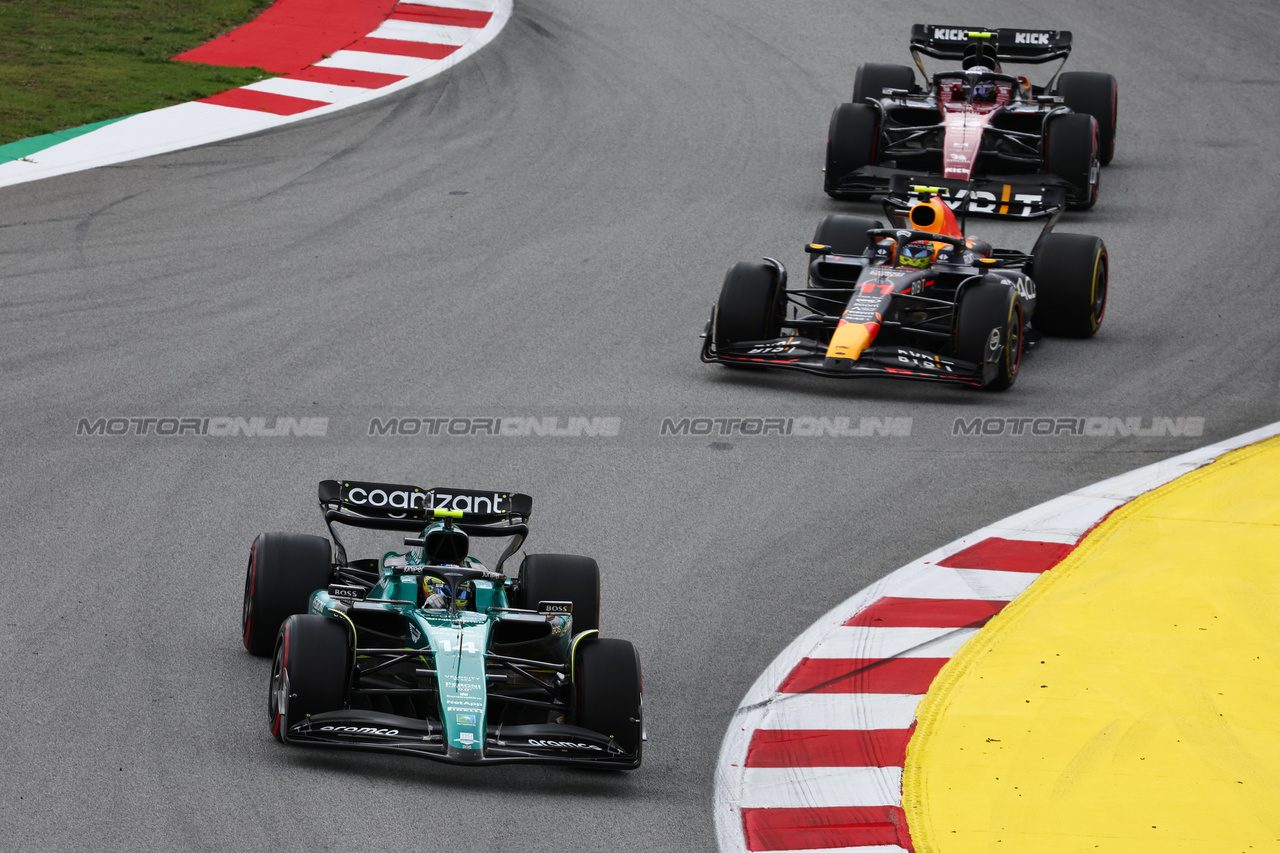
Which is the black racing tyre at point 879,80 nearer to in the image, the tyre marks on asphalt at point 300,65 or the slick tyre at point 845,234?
the tyre marks on asphalt at point 300,65

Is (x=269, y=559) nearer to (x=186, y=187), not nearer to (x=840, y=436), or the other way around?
(x=840, y=436)

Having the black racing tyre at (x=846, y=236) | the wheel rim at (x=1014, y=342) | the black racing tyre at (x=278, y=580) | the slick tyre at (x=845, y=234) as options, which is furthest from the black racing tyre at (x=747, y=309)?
the black racing tyre at (x=278, y=580)

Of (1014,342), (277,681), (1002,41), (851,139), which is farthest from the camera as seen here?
(1002,41)

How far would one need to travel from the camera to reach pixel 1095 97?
1906cm

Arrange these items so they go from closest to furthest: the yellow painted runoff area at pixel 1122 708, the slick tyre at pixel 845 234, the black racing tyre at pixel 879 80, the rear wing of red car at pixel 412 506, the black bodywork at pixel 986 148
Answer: the yellow painted runoff area at pixel 1122 708 → the rear wing of red car at pixel 412 506 → the slick tyre at pixel 845 234 → the black bodywork at pixel 986 148 → the black racing tyre at pixel 879 80

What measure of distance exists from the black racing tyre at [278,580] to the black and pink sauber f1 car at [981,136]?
991 cm

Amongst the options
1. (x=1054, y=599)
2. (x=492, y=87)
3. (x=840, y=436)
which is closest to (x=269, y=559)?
(x=1054, y=599)

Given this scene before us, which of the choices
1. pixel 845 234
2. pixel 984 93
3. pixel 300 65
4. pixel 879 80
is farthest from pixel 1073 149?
pixel 300 65

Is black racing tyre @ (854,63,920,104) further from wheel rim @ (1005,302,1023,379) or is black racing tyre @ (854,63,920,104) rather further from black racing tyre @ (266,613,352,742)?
black racing tyre @ (266,613,352,742)

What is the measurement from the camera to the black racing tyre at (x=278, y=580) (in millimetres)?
8117

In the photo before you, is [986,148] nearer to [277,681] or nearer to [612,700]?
[612,700]

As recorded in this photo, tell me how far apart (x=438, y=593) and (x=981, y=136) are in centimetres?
1115

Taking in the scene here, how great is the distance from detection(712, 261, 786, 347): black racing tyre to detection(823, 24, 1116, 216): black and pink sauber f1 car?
422 cm

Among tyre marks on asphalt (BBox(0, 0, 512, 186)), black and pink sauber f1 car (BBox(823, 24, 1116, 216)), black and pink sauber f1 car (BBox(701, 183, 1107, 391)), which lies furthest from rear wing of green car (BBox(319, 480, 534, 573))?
tyre marks on asphalt (BBox(0, 0, 512, 186))
